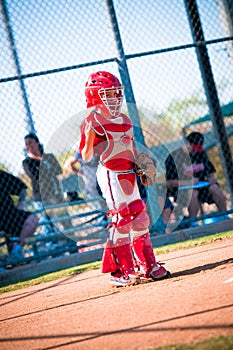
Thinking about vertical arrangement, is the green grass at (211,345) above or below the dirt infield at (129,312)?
above

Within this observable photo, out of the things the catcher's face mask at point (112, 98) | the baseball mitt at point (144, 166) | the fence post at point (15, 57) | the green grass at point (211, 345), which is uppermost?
the fence post at point (15, 57)

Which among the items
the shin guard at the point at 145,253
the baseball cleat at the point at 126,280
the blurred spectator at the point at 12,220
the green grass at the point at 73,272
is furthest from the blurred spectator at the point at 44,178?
the shin guard at the point at 145,253

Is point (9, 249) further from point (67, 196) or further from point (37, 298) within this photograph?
point (37, 298)

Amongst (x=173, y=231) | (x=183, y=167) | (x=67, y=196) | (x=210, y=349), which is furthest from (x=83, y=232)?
(x=210, y=349)

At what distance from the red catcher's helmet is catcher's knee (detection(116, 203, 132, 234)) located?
82cm

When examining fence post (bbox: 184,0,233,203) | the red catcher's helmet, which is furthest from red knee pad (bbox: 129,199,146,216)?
fence post (bbox: 184,0,233,203)

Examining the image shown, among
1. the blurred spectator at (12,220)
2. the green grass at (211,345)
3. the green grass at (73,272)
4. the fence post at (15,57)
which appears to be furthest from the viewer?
the blurred spectator at (12,220)

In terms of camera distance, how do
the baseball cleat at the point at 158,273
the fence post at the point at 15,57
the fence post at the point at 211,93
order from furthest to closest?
1. the fence post at the point at 211,93
2. the fence post at the point at 15,57
3. the baseball cleat at the point at 158,273

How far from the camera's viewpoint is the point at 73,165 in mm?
8336

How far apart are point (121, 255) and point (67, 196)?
11.7 feet

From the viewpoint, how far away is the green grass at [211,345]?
2559mm

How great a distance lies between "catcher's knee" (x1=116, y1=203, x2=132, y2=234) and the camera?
17.0 feet

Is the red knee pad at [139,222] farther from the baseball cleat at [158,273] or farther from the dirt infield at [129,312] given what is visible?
the dirt infield at [129,312]

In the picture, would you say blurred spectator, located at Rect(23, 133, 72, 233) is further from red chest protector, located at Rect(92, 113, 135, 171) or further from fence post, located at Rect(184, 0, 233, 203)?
red chest protector, located at Rect(92, 113, 135, 171)
